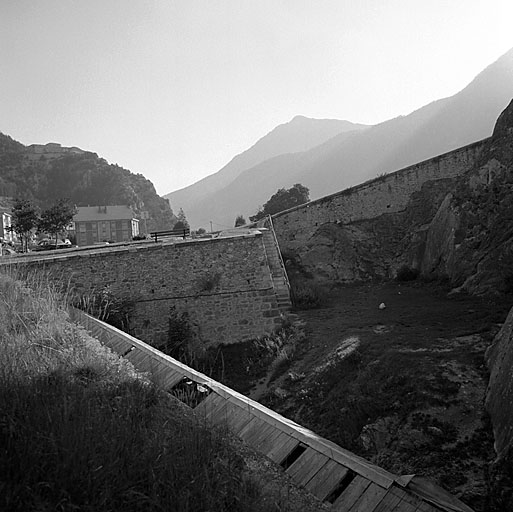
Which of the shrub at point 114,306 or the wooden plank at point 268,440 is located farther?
the shrub at point 114,306

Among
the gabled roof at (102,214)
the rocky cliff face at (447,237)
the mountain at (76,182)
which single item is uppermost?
the mountain at (76,182)

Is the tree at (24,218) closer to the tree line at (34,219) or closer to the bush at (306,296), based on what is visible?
the tree line at (34,219)

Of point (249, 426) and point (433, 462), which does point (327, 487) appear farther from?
point (433, 462)

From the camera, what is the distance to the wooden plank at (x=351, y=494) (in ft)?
9.96

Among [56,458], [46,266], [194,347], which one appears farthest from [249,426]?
[46,266]

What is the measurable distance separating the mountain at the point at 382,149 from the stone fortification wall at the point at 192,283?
52159 mm

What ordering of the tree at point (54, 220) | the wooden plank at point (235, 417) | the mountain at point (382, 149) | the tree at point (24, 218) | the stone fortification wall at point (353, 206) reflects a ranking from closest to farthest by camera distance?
the wooden plank at point (235, 417)
the stone fortification wall at point (353, 206)
the tree at point (24, 218)
the tree at point (54, 220)
the mountain at point (382, 149)

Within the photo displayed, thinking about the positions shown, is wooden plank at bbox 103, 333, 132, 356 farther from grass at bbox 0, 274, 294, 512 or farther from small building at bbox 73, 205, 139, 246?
small building at bbox 73, 205, 139, 246

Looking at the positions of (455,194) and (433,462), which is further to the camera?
(455,194)

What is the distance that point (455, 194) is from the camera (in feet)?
49.1

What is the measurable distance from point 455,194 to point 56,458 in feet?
49.7

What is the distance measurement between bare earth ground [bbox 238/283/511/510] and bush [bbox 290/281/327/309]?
8.26ft

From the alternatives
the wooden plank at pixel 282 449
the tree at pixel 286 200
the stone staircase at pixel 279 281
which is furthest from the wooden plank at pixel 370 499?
the tree at pixel 286 200

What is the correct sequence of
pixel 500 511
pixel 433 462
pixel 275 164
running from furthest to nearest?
pixel 275 164 < pixel 433 462 < pixel 500 511
